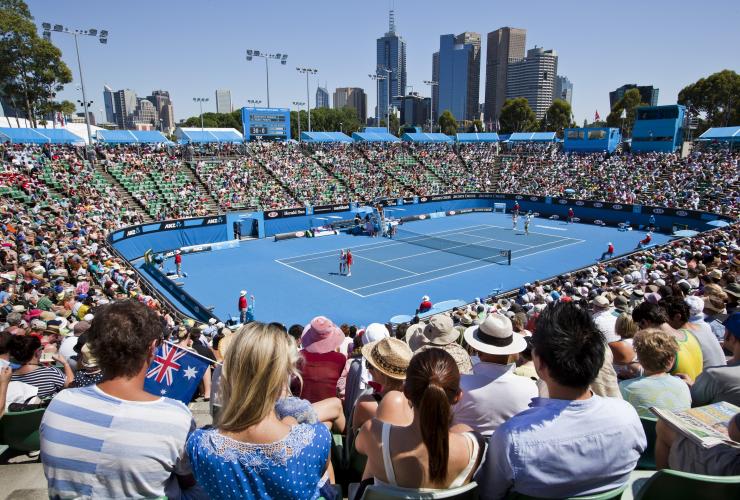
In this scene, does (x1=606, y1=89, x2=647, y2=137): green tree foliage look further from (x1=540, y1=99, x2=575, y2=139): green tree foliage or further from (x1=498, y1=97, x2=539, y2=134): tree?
(x1=498, y1=97, x2=539, y2=134): tree

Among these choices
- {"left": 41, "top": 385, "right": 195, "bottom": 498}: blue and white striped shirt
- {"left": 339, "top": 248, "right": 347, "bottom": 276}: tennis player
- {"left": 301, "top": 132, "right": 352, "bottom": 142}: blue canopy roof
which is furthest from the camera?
{"left": 301, "top": 132, "right": 352, "bottom": 142}: blue canopy roof

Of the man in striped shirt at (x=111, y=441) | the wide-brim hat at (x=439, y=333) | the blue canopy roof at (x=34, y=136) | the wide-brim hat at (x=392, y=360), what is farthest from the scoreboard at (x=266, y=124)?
the man in striped shirt at (x=111, y=441)

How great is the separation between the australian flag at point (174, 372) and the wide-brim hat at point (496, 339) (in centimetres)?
285

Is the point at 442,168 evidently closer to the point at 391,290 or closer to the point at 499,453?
the point at 391,290

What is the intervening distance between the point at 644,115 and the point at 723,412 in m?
67.1

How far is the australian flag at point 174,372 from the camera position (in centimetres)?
505

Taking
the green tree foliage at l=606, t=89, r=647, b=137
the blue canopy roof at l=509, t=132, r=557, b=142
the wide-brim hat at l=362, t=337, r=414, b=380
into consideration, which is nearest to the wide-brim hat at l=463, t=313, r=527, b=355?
the wide-brim hat at l=362, t=337, r=414, b=380

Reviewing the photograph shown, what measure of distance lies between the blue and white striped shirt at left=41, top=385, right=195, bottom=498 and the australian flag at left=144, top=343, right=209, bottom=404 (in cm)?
229

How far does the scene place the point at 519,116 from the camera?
367ft

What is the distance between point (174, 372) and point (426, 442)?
3.42m

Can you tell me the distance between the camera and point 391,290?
25.9m

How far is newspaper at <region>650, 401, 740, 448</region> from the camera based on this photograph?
9.24 ft

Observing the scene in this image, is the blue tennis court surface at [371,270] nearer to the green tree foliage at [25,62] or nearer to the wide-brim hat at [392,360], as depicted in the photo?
the wide-brim hat at [392,360]

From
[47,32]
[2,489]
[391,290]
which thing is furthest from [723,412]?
[47,32]
